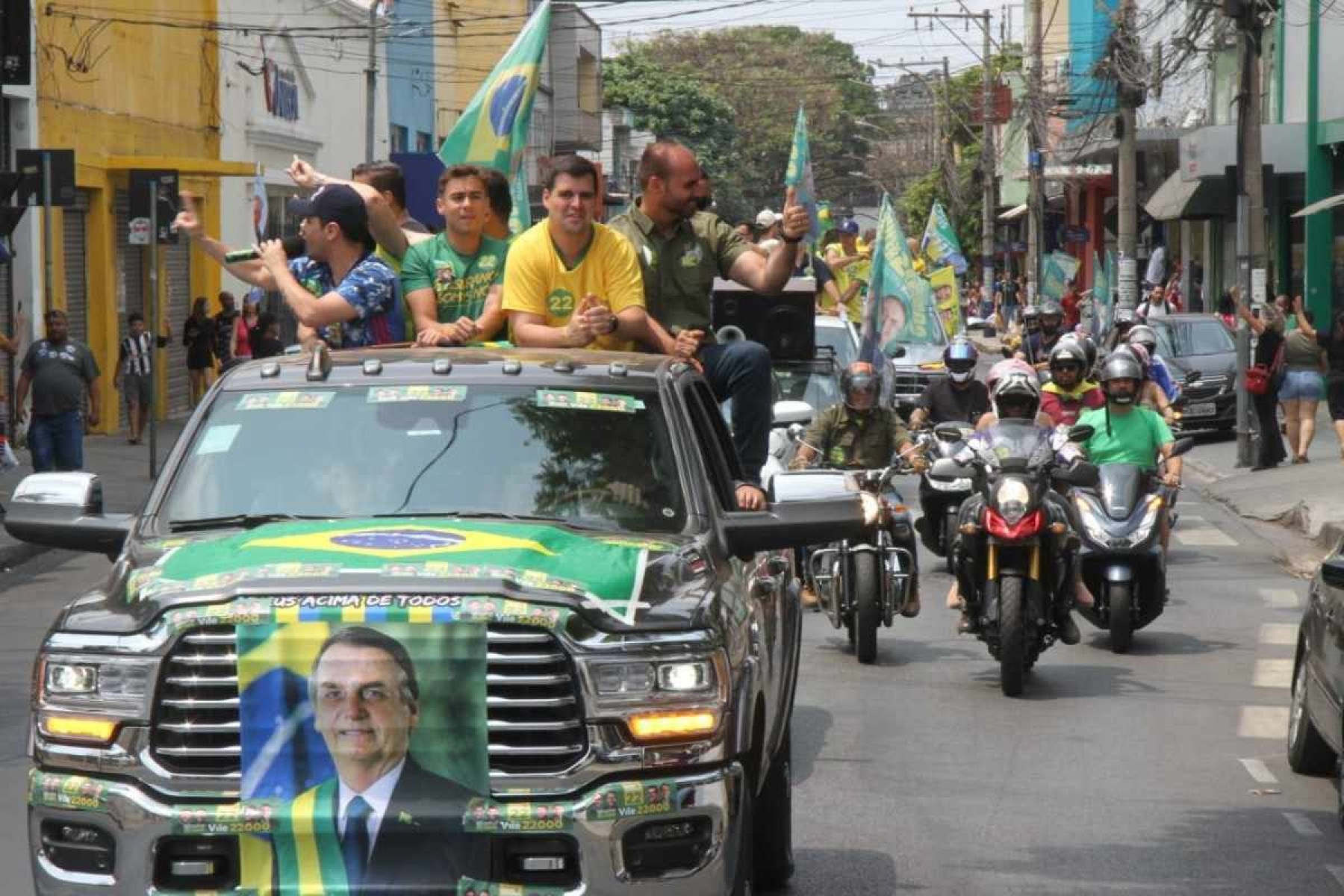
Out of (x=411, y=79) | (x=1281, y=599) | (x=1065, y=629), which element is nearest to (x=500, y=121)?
(x=1065, y=629)

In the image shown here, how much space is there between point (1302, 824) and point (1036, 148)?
56.1 m

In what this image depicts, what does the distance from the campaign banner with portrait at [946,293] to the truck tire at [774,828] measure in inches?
1079

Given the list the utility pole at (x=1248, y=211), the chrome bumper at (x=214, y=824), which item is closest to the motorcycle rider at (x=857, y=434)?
the chrome bumper at (x=214, y=824)

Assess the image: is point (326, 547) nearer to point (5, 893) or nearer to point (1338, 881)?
point (5, 893)

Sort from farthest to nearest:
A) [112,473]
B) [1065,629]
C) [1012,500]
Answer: [112,473]
[1065,629]
[1012,500]

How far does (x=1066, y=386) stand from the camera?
16500 millimetres

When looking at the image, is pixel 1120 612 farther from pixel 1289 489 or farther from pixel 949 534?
pixel 1289 489

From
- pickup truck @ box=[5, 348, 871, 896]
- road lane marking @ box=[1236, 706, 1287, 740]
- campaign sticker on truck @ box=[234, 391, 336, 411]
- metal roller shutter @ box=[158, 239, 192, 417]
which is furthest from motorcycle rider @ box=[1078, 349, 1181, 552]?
metal roller shutter @ box=[158, 239, 192, 417]

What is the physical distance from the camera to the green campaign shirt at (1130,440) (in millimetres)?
15008

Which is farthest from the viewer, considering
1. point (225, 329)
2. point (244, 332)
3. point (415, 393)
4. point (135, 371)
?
point (225, 329)

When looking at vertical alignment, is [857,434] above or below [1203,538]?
above

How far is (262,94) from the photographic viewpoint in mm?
42688

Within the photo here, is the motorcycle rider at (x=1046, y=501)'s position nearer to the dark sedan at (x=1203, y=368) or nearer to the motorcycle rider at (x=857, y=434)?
the motorcycle rider at (x=857, y=434)

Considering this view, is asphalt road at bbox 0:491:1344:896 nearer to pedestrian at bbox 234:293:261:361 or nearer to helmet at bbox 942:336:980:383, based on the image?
helmet at bbox 942:336:980:383
